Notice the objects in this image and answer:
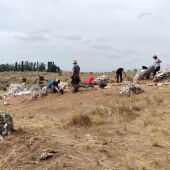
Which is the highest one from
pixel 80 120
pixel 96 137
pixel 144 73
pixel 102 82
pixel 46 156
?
pixel 144 73

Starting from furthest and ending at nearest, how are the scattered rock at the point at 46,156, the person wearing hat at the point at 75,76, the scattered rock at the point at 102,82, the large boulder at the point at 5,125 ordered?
the scattered rock at the point at 102,82
the person wearing hat at the point at 75,76
the large boulder at the point at 5,125
the scattered rock at the point at 46,156

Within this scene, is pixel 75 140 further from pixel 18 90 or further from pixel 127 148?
pixel 18 90

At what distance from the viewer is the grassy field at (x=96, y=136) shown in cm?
1145

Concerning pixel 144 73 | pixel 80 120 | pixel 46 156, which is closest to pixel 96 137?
pixel 80 120

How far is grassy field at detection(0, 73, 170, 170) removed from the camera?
451 inches

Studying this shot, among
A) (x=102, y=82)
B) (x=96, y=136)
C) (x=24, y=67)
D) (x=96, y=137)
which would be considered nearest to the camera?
(x=96, y=137)

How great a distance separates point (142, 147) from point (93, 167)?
2.50m

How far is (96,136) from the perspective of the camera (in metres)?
14.1

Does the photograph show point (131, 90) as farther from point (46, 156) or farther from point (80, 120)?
point (46, 156)

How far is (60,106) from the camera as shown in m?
21.2

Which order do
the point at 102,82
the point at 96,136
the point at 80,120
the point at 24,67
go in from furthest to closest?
the point at 24,67, the point at 102,82, the point at 80,120, the point at 96,136

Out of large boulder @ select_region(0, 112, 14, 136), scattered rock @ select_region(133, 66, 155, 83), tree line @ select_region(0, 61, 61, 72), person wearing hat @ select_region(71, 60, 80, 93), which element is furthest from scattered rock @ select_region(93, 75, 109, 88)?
tree line @ select_region(0, 61, 61, 72)

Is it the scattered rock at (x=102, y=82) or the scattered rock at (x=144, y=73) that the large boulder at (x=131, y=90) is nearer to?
the scattered rock at (x=102, y=82)

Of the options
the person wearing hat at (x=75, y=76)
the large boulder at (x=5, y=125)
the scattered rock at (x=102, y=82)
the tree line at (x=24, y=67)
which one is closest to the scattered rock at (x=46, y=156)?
the large boulder at (x=5, y=125)
